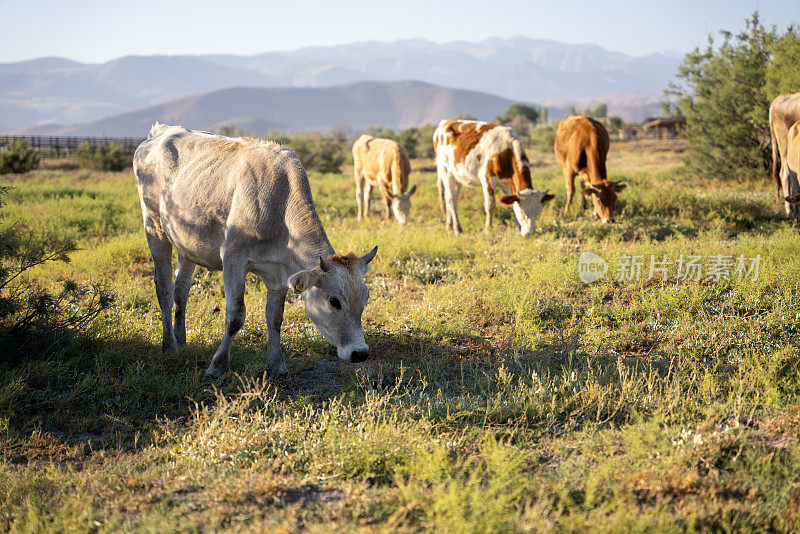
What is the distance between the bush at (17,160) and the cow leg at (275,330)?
25.2 meters

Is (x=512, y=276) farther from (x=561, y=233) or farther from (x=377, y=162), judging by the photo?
(x=377, y=162)

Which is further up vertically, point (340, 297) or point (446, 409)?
point (340, 297)

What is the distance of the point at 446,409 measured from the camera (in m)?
5.18

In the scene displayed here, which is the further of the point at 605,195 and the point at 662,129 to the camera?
the point at 662,129

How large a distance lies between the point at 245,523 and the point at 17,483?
1669 mm

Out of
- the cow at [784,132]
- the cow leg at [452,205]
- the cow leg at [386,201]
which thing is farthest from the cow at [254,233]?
the cow at [784,132]

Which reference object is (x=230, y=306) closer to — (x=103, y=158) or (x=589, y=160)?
(x=589, y=160)

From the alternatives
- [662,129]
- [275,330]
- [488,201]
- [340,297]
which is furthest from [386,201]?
[662,129]

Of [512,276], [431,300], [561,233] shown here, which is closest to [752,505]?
[431,300]

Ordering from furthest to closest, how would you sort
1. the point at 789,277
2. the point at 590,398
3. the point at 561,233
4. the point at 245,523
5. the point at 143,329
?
the point at 561,233 → the point at 789,277 → the point at 143,329 → the point at 590,398 → the point at 245,523

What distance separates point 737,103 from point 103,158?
99.5 feet

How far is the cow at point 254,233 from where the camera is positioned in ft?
17.7

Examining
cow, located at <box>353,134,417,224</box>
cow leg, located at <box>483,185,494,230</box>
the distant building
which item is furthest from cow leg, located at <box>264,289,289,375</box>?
the distant building

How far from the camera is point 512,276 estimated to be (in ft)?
29.6
